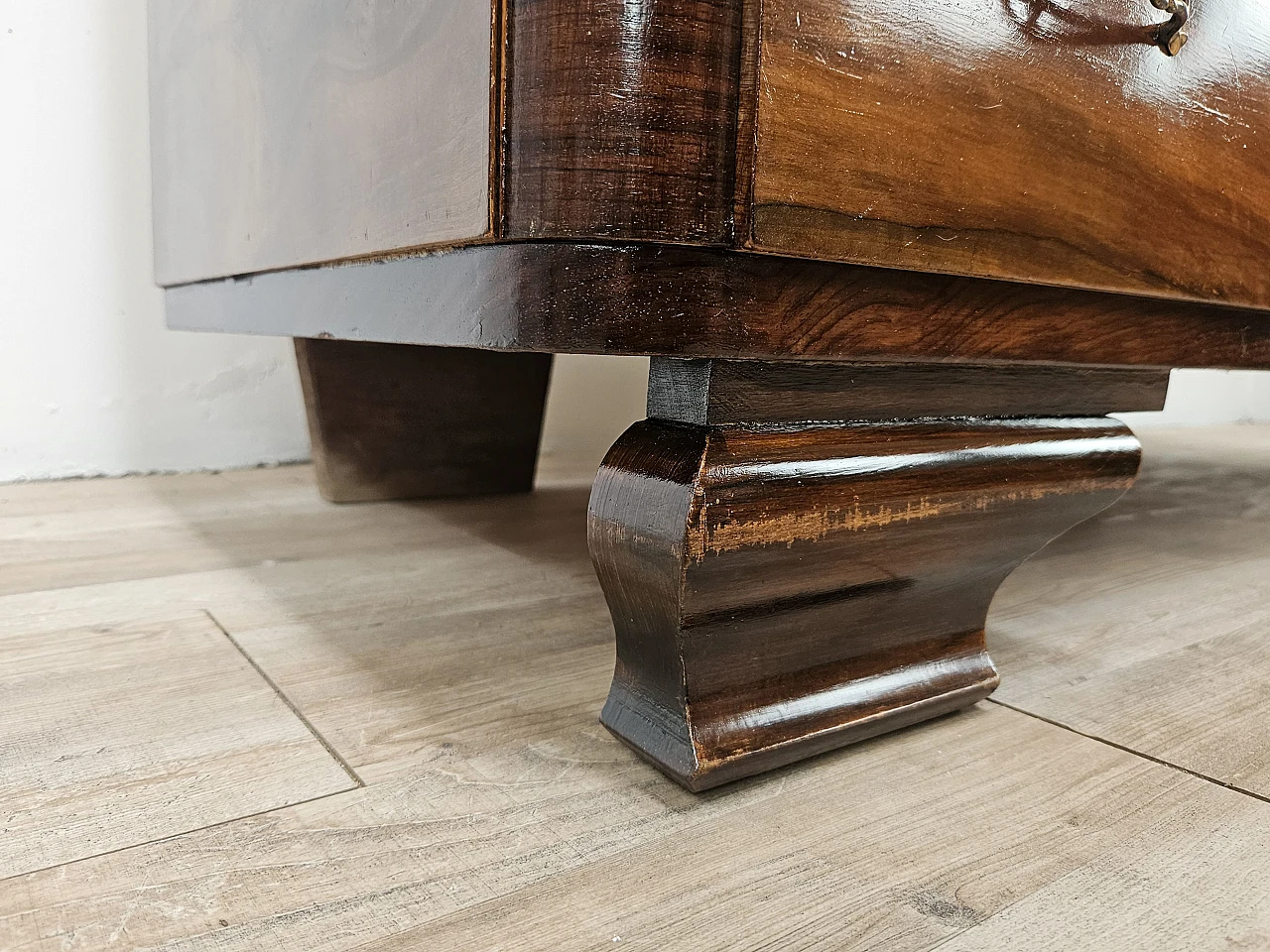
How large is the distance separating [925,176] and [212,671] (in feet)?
1.46

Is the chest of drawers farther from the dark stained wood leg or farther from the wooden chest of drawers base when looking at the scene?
the dark stained wood leg

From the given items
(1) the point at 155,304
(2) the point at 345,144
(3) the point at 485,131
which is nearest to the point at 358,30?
(2) the point at 345,144

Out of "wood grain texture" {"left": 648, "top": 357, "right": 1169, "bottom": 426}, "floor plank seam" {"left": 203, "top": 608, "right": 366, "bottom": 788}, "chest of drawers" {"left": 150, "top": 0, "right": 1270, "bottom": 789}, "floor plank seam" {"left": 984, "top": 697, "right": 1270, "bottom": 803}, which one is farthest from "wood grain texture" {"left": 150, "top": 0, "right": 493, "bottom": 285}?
"floor plank seam" {"left": 984, "top": 697, "right": 1270, "bottom": 803}

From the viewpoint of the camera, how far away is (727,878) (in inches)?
13.9

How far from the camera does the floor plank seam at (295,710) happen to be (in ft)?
1.38

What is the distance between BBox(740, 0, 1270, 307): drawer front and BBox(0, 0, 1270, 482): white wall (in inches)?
40.1

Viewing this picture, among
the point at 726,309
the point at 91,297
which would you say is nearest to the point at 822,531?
the point at 726,309

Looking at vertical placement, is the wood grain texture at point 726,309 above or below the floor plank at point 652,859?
above

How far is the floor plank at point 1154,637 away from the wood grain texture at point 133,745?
391mm

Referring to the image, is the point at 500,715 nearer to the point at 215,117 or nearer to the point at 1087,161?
the point at 1087,161

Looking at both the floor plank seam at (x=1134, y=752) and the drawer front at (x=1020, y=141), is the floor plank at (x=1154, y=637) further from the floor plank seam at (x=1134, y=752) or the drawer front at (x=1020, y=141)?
the drawer front at (x=1020, y=141)

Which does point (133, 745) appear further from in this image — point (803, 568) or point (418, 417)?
point (418, 417)

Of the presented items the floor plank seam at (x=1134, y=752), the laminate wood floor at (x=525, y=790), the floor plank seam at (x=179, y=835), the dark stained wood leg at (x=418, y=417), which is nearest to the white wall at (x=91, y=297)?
the dark stained wood leg at (x=418, y=417)

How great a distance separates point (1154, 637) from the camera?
26.5 inches
